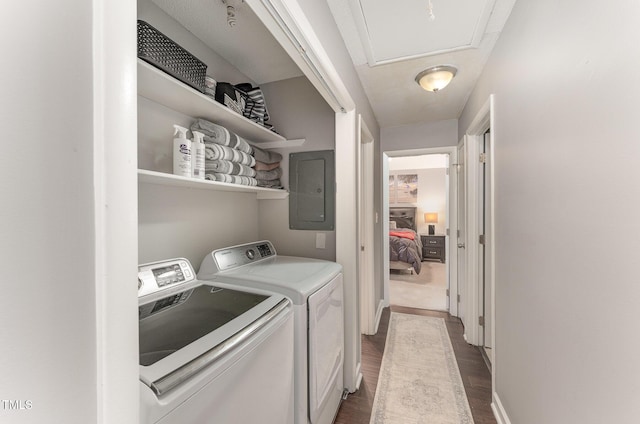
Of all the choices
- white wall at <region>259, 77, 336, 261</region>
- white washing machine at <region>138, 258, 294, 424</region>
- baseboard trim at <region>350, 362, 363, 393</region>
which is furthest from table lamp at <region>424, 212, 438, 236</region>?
white washing machine at <region>138, 258, 294, 424</region>

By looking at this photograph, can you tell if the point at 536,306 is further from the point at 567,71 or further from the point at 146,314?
the point at 146,314

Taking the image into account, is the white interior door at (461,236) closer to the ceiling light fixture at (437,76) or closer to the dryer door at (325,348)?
the ceiling light fixture at (437,76)

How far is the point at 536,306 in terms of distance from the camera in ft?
3.87

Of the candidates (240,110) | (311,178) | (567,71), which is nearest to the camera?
(567,71)

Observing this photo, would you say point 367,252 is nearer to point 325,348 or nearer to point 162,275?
point 325,348

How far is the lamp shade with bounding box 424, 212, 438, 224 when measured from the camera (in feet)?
21.3

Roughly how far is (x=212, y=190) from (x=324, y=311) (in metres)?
1.02

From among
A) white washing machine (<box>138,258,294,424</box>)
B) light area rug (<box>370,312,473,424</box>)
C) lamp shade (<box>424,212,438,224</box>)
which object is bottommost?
light area rug (<box>370,312,473,424</box>)

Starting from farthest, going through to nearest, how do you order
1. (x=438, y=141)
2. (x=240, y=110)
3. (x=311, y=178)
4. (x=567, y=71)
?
(x=438, y=141) < (x=311, y=178) < (x=240, y=110) < (x=567, y=71)

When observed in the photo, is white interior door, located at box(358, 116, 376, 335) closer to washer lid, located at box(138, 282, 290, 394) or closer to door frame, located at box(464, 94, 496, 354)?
door frame, located at box(464, 94, 496, 354)

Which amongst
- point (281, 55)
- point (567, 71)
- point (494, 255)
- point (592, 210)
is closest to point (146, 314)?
point (592, 210)

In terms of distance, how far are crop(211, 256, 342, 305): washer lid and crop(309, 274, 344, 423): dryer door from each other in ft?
0.18

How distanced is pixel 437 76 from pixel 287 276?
73.0 inches

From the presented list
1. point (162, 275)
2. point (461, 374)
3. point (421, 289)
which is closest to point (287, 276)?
point (162, 275)
